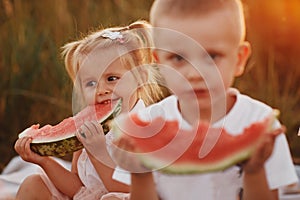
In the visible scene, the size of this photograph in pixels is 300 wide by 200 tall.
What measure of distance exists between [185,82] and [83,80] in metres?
0.52

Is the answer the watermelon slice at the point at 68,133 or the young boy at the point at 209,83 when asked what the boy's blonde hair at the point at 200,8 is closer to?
the young boy at the point at 209,83

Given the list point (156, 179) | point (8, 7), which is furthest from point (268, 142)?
point (8, 7)

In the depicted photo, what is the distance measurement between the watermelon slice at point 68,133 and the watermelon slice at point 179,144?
27 cm

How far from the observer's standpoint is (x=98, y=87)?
8.64ft

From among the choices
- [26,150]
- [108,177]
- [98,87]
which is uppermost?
[98,87]

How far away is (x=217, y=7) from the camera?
7.54 ft

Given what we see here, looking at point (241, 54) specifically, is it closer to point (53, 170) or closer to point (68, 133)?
point (68, 133)

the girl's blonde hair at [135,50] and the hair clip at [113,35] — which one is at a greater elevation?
the hair clip at [113,35]

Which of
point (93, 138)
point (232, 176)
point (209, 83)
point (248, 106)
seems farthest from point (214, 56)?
point (93, 138)

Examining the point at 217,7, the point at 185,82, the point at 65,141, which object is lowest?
the point at 65,141

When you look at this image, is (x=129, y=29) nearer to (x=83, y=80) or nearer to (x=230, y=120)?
(x=83, y=80)

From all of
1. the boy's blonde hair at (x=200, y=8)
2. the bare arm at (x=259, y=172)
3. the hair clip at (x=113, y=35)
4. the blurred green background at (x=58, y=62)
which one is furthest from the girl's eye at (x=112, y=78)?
the blurred green background at (x=58, y=62)

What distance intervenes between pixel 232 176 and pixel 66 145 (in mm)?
606

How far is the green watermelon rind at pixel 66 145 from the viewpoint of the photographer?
2533 mm
